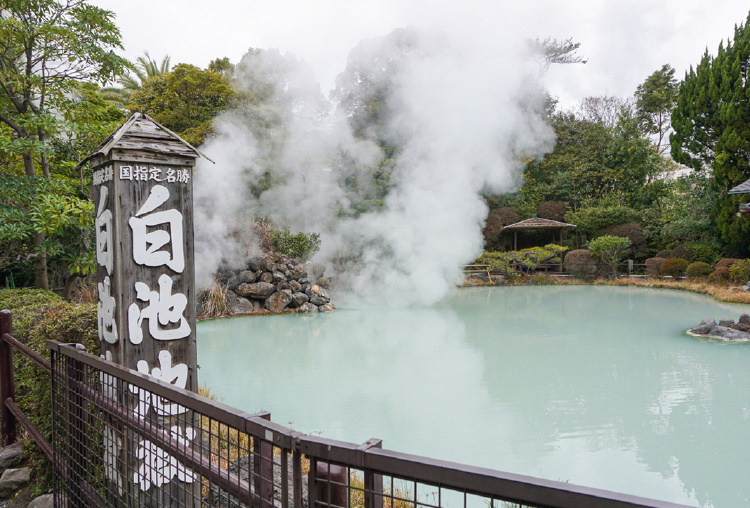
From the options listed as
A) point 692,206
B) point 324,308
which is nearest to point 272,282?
point 324,308

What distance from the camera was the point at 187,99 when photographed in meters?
11.8

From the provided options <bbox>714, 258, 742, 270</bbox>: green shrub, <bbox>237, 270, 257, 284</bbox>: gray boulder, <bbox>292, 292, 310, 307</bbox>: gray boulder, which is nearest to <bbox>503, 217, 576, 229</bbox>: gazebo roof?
<bbox>714, 258, 742, 270</bbox>: green shrub

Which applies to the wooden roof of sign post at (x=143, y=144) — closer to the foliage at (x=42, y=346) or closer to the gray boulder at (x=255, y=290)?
the foliage at (x=42, y=346)

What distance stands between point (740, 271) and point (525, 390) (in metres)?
10.5

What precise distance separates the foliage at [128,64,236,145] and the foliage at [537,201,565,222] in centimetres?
1268

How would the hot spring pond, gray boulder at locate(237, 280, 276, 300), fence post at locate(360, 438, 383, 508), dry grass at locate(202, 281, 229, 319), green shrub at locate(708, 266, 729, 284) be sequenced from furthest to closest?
1. green shrub at locate(708, 266, 729, 284)
2. gray boulder at locate(237, 280, 276, 300)
3. dry grass at locate(202, 281, 229, 319)
4. the hot spring pond
5. fence post at locate(360, 438, 383, 508)

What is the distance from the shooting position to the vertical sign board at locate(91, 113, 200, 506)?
7.14 ft

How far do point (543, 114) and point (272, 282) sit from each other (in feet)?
45.9

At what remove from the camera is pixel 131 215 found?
2201 millimetres

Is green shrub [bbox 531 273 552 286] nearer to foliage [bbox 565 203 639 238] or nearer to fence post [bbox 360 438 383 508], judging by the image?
foliage [bbox 565 203 639 238]


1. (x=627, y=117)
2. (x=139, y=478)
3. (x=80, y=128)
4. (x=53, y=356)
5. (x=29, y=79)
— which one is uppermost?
(x=627, y=117)

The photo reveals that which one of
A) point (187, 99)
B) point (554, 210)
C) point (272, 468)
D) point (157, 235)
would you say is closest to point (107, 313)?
point (157, 235)

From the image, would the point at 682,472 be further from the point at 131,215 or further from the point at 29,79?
the point at 29,79

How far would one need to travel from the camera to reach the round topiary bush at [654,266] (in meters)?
15.2
